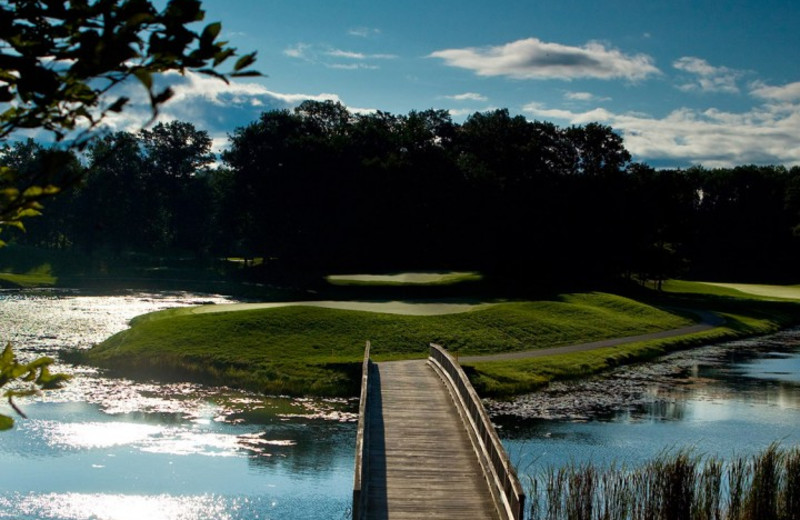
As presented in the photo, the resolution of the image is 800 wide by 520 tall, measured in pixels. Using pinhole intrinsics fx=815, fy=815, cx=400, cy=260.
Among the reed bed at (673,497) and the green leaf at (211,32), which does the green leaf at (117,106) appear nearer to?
the green leaf at (211,32)

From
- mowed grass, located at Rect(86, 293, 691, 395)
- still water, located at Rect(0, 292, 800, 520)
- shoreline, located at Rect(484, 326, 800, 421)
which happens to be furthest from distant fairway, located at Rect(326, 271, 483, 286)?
still water, located at Rect(0, 292, 800, 520)

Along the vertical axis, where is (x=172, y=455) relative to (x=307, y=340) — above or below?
below

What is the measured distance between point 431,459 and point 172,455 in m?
11.0

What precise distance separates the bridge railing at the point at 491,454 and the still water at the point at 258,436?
12.9 ft

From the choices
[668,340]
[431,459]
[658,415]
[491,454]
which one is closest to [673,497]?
[491,454]

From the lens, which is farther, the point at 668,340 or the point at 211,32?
the point at 668,340

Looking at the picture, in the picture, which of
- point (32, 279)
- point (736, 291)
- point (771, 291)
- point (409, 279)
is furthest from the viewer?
point (771, 291)

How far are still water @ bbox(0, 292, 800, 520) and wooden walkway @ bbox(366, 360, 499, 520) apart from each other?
2.57 m

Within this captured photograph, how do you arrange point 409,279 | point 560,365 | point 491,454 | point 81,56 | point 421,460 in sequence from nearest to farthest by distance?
point 81,56
point 491,454
point 421,460
point 560,365
point 409,279

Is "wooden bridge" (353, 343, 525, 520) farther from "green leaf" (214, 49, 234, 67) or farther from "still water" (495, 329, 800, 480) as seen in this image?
"green leaf" (214, 49, 234, 67)

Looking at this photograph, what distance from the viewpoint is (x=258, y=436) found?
1241 inches

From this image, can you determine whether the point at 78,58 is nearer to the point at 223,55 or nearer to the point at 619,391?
the point at 223,55

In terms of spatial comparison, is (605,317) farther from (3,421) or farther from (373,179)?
(3,421)

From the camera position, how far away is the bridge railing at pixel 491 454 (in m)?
17.0
